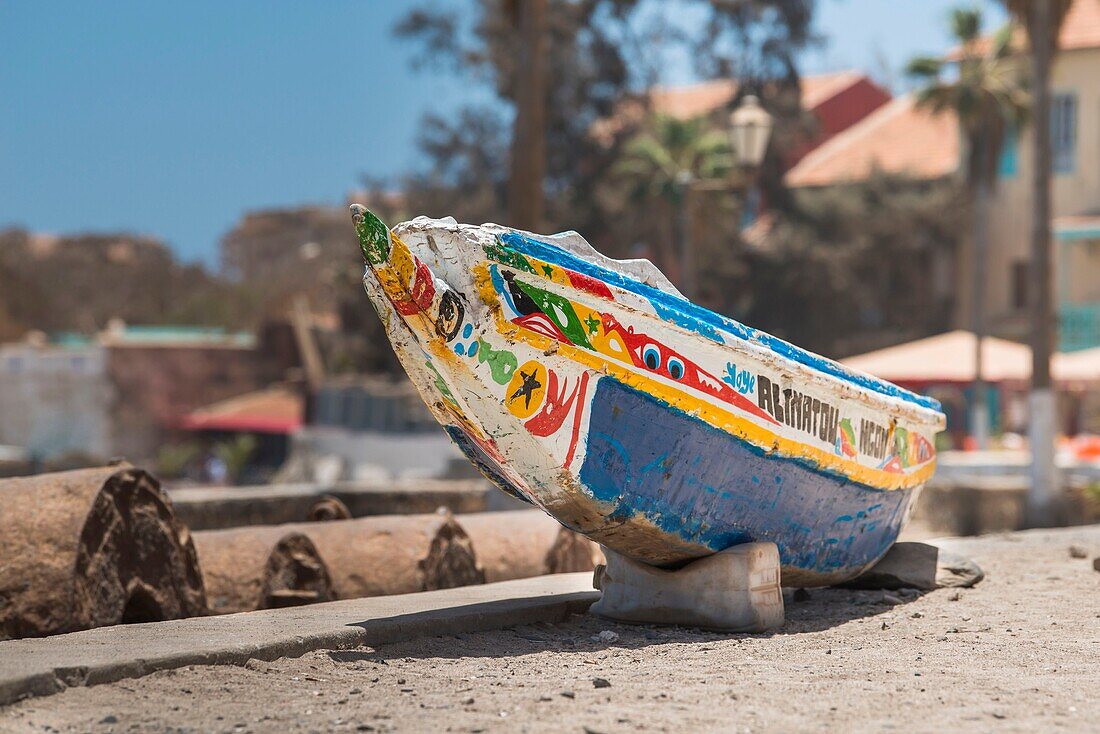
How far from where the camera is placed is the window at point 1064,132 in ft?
110

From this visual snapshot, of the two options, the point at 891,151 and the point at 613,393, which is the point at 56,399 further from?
the point at 613,393

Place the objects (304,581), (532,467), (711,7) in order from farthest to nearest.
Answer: (711,7), (304,581), (532,467)

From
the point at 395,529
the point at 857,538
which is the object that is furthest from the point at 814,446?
the point at 395,529

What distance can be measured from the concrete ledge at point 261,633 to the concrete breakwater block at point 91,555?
59 centimetres

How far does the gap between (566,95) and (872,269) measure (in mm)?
8899

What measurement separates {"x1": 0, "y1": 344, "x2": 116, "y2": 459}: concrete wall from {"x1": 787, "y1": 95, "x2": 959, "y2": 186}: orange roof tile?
61.2ft

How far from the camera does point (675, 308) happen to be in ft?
19.9

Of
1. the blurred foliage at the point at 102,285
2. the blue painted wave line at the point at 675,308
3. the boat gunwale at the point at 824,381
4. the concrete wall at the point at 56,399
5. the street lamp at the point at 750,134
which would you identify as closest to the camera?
the blue painted wave line at the point at 675,308

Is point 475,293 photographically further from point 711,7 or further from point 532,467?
point 711,7

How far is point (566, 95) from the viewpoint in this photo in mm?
37281

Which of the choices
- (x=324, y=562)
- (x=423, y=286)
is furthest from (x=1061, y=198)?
(x=423, y=286)

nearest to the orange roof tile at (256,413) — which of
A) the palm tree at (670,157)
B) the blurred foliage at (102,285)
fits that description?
the palm tree at (670,157)

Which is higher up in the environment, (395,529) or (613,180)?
(613,180)

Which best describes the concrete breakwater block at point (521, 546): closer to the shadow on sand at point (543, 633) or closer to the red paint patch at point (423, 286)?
the shadow on sand at point (543, 633)
